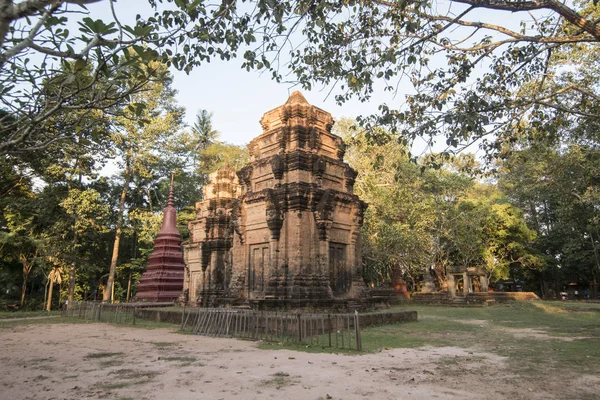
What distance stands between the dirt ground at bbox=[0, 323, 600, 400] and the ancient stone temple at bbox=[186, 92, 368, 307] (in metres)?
3.53

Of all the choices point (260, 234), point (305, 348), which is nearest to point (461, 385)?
point (305, 348)

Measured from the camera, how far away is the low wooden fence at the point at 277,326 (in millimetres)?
9094

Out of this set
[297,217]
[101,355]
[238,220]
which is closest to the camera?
[101,355]

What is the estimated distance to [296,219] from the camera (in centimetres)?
1266

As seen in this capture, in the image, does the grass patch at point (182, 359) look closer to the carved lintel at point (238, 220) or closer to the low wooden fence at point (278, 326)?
the low wooden fence at point (278, 326)

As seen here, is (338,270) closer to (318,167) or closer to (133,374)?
(318,167)

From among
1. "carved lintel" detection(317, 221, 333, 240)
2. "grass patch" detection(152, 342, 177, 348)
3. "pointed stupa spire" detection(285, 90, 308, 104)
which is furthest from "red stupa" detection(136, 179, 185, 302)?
"grass patch" detection(152, 342, 177, 348)

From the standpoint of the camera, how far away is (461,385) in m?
5.49

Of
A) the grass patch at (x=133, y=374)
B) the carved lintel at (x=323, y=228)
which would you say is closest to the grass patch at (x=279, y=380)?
the grass patch at (x=133, y=374)

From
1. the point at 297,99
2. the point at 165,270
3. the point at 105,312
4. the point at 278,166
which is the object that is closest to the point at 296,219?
the point at 278,166

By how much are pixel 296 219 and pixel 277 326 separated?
3.78m

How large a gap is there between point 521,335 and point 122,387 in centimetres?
1014

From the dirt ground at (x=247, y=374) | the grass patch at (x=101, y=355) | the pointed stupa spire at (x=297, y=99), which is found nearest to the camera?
the dirt ground at (x=247, y=374)

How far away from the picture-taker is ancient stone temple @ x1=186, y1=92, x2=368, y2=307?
40.5 ft
